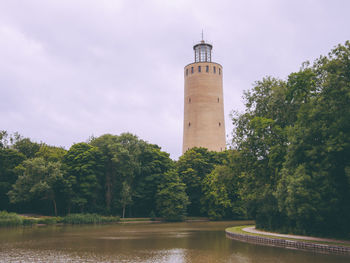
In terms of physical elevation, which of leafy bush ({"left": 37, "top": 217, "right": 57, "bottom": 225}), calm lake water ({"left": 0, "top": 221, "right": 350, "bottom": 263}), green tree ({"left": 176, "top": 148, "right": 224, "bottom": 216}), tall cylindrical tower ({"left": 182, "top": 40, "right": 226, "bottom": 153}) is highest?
tall cylindrical tower ({"left": 182, "top": 40, "right": 226, "bottom": 153})

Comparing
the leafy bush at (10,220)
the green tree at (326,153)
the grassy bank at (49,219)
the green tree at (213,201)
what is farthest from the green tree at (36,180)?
the green tree at (326,153)

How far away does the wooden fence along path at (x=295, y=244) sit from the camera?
1575 centimetres

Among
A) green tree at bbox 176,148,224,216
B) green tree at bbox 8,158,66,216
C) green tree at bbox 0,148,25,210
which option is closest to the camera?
green tree at bbox 8,158,66,216

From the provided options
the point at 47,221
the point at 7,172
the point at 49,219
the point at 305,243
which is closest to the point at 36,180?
the point at 49,219

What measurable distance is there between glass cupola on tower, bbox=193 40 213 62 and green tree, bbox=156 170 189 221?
93.5 ft

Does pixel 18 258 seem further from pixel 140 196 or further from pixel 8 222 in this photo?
pixel 140 196

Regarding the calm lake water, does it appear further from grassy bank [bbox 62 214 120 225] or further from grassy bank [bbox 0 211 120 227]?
grassy bank [bbox 62 214 120 225]

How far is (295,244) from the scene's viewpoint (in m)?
17.8

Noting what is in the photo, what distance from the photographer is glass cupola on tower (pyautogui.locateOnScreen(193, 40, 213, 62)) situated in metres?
68.4

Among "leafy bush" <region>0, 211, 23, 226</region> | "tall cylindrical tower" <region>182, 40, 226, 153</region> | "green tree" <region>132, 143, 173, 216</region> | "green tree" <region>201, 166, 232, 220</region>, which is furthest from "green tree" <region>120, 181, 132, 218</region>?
"tall cylindrical tower" <region>182, 40, 226, 153</region>

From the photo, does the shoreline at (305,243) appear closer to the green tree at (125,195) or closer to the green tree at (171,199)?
the green tree at (125,195)

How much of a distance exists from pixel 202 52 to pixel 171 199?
33.6 m

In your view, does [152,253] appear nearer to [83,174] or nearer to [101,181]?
[83,174]

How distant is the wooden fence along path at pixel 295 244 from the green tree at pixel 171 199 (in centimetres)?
2379
